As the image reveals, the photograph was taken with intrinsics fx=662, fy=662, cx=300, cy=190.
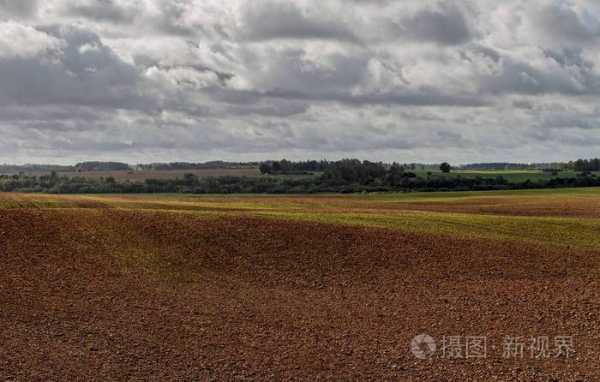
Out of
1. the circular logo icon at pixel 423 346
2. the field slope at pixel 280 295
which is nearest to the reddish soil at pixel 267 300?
the field slope at pixel 280 295

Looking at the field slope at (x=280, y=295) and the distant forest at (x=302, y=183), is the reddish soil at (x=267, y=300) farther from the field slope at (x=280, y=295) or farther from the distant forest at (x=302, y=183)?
the distant forest at (x=302, y=183)

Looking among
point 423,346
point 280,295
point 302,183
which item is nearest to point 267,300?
point 280,295

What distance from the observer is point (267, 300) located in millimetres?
23812

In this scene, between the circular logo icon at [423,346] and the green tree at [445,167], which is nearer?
the circular logo icon at [423,346]

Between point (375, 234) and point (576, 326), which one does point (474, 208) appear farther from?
point (576, 326)

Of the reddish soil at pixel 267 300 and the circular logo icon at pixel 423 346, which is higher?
the reddish soil at pixel 267 300

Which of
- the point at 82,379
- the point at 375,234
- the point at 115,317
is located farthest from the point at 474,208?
the point at 82,379

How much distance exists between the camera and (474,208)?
2462 inches

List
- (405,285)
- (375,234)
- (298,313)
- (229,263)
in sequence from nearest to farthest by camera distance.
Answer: (298,313) → (405,285) → (229,263) → (375,234)

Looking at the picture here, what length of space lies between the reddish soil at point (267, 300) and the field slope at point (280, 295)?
0.26ft

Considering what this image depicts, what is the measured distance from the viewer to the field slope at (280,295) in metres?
16.9

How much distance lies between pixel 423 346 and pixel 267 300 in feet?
23.3

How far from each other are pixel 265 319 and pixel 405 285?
7241 millimetres

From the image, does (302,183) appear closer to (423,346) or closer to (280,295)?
(280,295)
